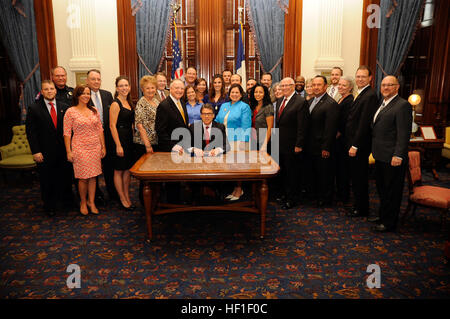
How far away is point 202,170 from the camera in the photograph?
9.70 ft

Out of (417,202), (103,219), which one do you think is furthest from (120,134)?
(417,202)

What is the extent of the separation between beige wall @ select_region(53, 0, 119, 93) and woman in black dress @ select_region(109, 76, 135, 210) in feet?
8.62

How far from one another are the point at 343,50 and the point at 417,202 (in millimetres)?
3697

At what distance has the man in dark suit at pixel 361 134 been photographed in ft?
11.7

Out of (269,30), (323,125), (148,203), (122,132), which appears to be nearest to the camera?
(148,203)

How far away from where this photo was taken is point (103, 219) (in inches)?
151

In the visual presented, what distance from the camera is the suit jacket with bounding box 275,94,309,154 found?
3994 mm

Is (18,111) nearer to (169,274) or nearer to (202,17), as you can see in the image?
(202,17)

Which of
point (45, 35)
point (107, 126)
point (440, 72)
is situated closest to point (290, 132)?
point (107, 126)

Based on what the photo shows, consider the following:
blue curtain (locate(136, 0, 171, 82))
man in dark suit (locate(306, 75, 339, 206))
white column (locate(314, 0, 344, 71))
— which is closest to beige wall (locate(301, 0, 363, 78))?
white column (locate(314, 0, 344, 71))

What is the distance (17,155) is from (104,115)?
2.32 metres

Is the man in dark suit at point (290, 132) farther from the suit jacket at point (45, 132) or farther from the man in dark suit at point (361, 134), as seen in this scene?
the suit jacket at point (45, 132)

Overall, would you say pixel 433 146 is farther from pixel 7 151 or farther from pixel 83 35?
pixel 7 151

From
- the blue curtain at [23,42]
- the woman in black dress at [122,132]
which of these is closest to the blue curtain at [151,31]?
the blue curtain at [23,42]
